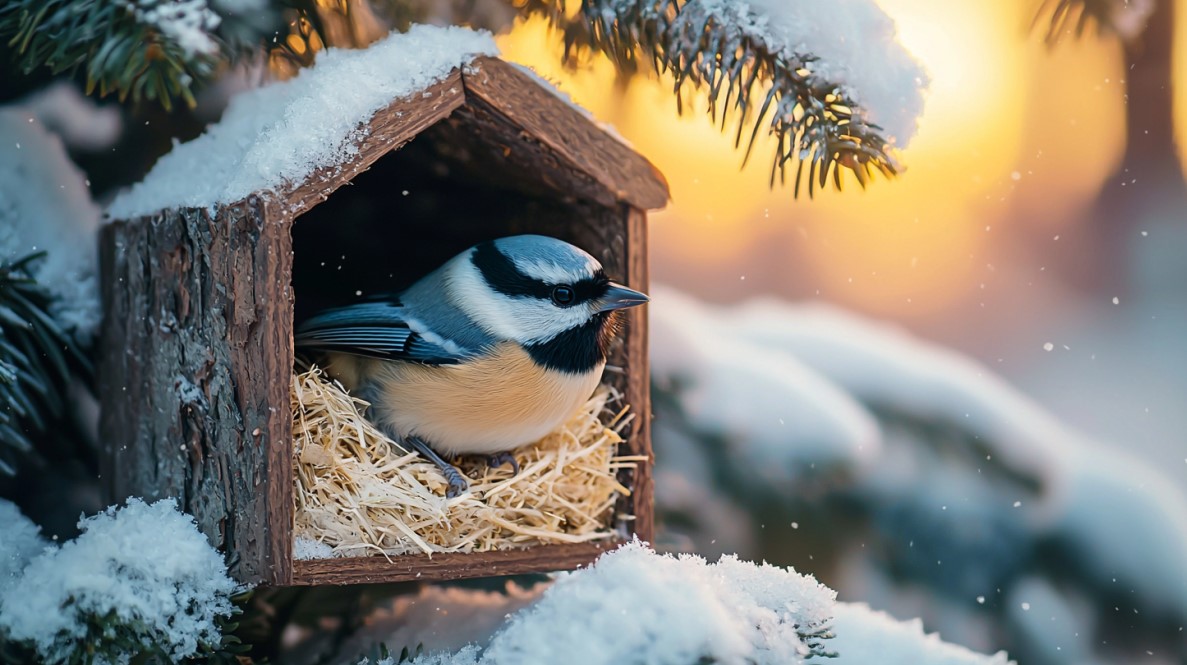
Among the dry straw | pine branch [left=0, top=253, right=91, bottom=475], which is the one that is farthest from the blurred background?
pine branch [left=0, top=253, right=91, bottom=475]

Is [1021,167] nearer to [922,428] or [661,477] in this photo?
[922,428]

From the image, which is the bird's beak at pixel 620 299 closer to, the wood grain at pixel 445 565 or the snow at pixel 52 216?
the wood grain at pixel 445 565

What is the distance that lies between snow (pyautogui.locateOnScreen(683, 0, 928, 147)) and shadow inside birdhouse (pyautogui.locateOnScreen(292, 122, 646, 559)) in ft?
1.28

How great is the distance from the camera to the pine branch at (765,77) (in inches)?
61.4

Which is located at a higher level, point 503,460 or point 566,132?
point 566,132

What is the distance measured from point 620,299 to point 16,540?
3.35ft

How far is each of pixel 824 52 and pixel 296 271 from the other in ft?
3.51

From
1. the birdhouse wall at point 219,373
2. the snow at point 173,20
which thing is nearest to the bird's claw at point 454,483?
the birdhouse wall at point 219,373

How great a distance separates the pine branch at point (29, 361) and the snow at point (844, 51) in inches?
46.9

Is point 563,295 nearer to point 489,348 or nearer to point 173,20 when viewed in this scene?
point 489,348

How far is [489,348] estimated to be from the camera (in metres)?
1.65

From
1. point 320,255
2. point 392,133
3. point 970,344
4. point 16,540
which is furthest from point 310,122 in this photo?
point 970,344

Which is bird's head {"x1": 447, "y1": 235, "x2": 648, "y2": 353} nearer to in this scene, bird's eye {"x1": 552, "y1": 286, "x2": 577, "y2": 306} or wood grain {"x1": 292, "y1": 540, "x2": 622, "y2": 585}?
bird's eye {"x1": 552, "y1": 286, "x2": 577, "y2": 306}

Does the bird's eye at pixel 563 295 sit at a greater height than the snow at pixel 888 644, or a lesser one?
greater
